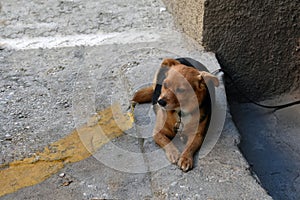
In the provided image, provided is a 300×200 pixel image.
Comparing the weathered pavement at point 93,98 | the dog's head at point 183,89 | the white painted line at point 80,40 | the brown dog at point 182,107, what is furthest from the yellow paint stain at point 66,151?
the white painted line at point 80,40

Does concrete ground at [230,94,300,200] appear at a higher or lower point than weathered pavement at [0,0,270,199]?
lower

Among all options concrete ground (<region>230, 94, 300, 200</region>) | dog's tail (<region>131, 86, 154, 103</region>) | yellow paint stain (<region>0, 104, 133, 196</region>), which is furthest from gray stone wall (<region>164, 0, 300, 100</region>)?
yellow paint stain (<region>0, 104, 133, 196</region>)

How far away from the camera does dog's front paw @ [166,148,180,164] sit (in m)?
2.11

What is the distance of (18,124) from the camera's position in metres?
2.46

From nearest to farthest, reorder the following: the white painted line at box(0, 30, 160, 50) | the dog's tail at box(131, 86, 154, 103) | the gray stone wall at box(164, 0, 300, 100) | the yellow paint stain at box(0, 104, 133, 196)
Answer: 1. the yellow paint stain at box(0, 104, 133, 196)
2. the dog's tail at box(131, 86, 154, 103)
3. the gray stone wall at box(164, 0, 300, 100)
4. the white painted line at box(0, 30, 160, 50)

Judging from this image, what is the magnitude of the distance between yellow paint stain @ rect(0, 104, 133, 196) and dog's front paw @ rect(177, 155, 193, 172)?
424 millimetres

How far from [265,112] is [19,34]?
62.2 inches

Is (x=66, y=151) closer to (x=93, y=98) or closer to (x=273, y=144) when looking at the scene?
(x=93, y=98)

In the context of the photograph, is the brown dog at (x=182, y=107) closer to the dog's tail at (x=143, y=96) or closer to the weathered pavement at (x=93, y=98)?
the weathered pavement at (x=93, y=98)

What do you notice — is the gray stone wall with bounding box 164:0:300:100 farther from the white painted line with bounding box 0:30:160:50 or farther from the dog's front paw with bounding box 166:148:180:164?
the dog's front paw with bounding box 166:148:180:164

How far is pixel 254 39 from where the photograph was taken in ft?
9.61

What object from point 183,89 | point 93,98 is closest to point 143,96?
point 93,98

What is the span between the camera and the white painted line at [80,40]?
3145mm

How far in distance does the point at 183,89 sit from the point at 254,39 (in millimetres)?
986
